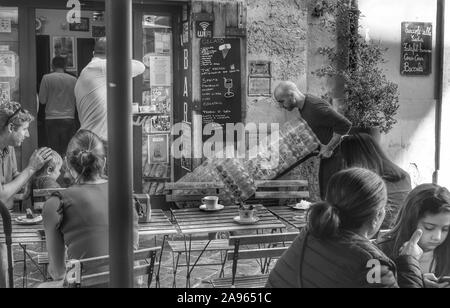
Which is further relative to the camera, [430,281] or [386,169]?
[386,169]

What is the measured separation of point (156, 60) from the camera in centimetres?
836

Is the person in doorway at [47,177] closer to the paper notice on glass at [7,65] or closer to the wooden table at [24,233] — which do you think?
the wooden table at [24,233]

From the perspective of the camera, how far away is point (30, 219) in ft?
16.2

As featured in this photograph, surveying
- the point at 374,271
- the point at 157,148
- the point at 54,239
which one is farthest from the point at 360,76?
the point at 374,271

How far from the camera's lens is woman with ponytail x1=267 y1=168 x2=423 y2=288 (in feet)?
9.41

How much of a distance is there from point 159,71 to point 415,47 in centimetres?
342

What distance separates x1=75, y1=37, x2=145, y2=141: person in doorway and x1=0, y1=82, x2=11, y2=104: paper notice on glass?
3.91 ft

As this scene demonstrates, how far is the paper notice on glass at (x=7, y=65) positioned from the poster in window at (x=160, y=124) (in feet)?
5.82

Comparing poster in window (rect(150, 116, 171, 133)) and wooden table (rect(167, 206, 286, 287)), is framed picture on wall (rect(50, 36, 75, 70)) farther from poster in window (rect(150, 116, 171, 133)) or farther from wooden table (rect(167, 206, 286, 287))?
wooden table (rect(167, 206, 286, 287))

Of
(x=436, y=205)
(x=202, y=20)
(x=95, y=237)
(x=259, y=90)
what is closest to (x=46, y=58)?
(x=202, y=20)

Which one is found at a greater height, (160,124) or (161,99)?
(161,99)

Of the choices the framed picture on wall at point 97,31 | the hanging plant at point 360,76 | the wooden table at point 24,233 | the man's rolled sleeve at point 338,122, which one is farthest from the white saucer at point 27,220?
the hanging plant at point 360,76

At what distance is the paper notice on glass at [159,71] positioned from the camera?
329 inches

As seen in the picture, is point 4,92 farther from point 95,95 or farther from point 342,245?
point 342,245
